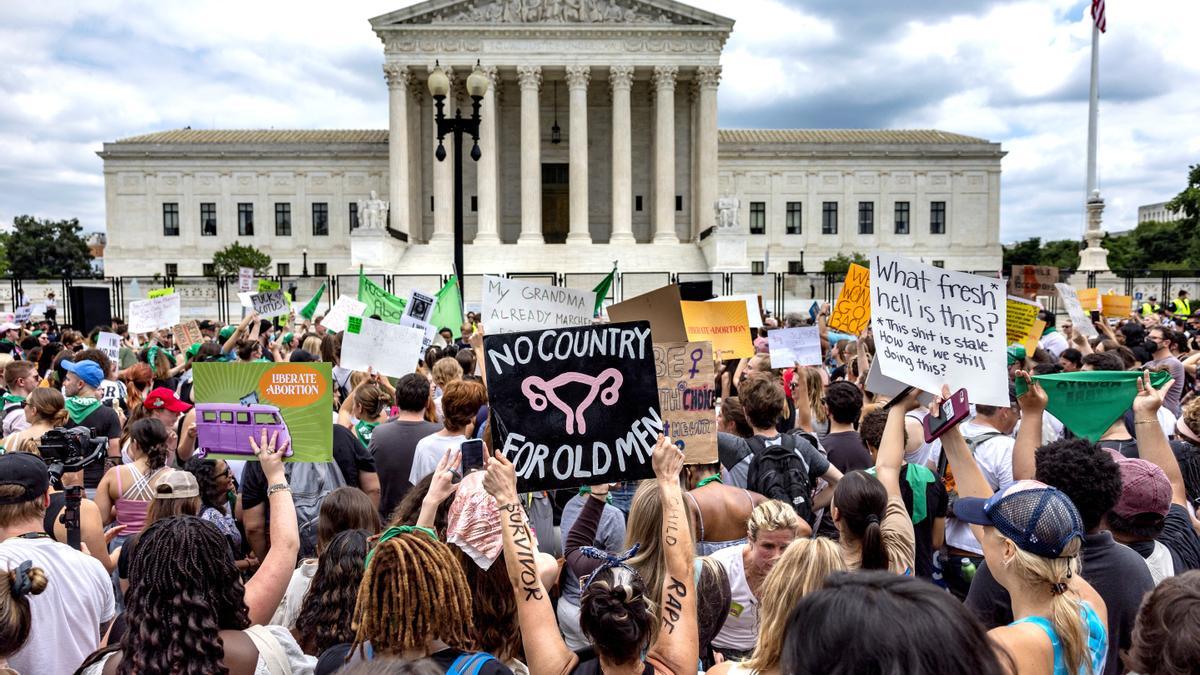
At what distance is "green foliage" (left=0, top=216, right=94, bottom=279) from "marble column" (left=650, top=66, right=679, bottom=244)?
2373 inches

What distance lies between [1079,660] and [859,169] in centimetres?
6088

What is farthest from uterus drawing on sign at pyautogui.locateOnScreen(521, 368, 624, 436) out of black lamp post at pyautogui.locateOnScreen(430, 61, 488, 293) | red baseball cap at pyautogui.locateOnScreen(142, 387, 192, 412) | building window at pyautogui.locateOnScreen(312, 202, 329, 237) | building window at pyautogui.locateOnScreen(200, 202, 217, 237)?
building window at pyautogui.locateOnScreen(200, 202, 217, 237)

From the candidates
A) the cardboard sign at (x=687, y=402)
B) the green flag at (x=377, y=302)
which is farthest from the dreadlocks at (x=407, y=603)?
the green flag at (x=377, y=302)

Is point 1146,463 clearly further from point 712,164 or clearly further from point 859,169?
point 859,169

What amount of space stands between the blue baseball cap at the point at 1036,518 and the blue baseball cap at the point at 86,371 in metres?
7.57

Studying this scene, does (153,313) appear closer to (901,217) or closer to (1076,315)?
(1076,315)

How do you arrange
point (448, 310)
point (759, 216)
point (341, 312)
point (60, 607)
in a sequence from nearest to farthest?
point (60, 607), point (448, 310), point (341, 312), point (759, 216)

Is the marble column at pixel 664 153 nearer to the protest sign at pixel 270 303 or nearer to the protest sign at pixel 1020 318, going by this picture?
the protest sign at pixel 270 303

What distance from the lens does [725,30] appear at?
48.5 metres

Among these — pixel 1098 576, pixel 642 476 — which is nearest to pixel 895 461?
pixel 1098 576

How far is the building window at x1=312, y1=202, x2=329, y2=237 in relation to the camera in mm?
58281

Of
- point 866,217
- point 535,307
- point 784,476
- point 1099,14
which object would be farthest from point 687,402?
point 866,217

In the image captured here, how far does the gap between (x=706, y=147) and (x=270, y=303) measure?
38.2 meters

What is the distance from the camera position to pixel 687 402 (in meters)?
5.12
